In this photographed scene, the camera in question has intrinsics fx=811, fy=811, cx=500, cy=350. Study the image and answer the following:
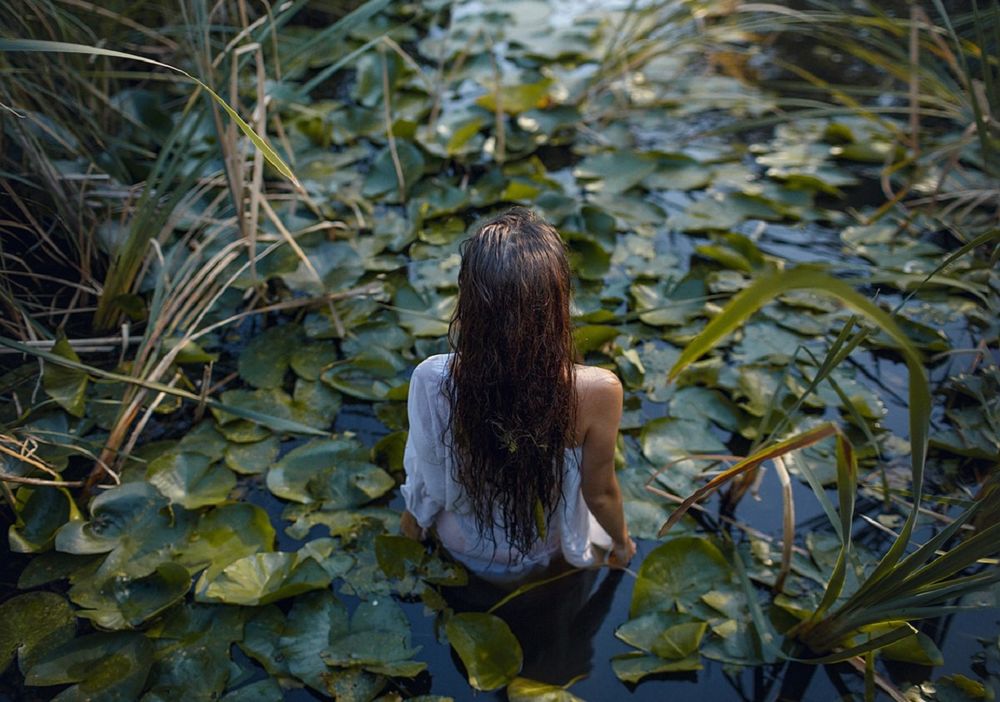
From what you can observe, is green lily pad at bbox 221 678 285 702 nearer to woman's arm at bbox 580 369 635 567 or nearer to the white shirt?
the white shirt

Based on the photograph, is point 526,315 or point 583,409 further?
point 583,409

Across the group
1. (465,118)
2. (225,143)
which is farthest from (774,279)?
(465,118)

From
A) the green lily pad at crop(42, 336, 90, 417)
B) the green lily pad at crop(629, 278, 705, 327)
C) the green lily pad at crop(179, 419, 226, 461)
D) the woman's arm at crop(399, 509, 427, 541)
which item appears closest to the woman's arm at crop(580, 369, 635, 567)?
the woman's arm at crop(399, 509, 427, 541)

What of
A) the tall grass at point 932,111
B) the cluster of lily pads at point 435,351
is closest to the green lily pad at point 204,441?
the cluster of lily pads at point 435,351

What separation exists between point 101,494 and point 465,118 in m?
1.87

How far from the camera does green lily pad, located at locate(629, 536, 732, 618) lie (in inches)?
63.0

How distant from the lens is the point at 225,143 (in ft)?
6.79

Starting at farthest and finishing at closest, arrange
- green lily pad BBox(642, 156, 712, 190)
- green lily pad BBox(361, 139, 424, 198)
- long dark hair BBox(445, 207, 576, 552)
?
green lily pad BBox(642, 156, 712, 190)
green lily pad BBox(361, 139, 424, 198)
long dark hair BBox(445, 207, 576, 552)

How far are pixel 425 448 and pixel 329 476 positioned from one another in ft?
1.47

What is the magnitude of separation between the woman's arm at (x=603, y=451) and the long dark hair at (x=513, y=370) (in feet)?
0.13

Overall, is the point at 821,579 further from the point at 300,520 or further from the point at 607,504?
the point at 300,520

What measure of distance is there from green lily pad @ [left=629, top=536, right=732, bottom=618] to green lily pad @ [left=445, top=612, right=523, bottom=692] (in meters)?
0.26

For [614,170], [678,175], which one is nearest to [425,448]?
[614,170]

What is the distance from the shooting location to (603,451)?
144 cm
